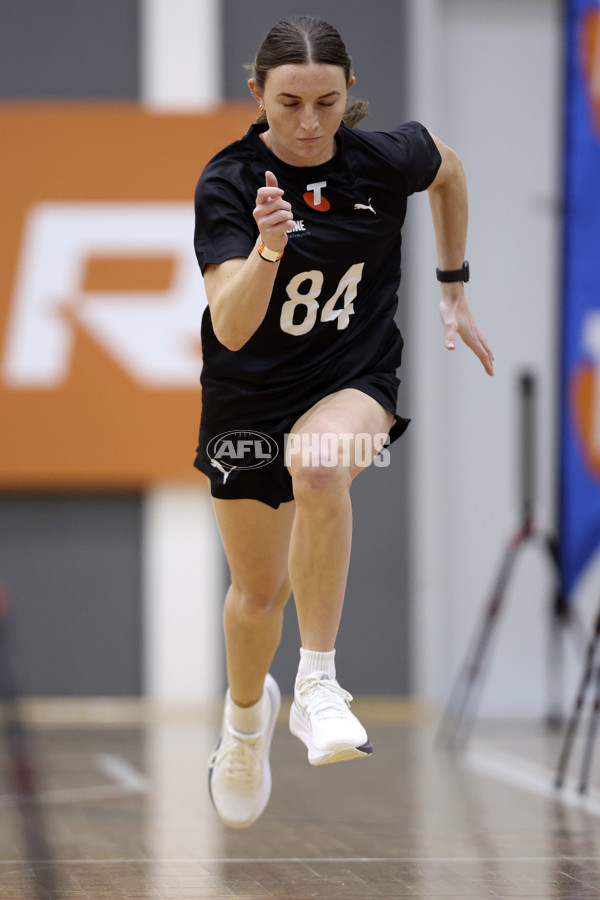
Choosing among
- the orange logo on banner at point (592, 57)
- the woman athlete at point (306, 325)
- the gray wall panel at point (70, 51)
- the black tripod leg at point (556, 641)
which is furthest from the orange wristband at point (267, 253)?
the gray wall panel at point (70, 51)

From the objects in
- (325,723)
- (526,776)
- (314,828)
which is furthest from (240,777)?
(526,776)

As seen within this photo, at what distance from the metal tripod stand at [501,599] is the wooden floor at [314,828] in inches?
8.3

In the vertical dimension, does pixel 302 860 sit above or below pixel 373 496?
above

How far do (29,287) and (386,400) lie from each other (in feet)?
13.5

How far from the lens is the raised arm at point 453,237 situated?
115 inches

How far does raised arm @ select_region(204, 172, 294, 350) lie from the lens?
2307 mm

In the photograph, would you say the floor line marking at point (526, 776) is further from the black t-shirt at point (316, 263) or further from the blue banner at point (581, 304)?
the black t-shirt at point (316, 263)

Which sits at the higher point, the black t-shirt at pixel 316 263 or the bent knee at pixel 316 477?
the black t-shirt at pixel 316 263

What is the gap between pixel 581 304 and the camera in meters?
6.16

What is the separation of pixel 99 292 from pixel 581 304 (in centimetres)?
244

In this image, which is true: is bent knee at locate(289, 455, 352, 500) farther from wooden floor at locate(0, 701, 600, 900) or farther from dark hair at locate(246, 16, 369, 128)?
wooden floor at locate(0, 701, 600, 900)

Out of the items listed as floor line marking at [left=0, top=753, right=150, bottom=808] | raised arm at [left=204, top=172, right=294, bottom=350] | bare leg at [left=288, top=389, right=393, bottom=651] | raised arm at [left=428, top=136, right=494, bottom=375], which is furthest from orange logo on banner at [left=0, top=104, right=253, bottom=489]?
raised arm at [left=204, top=172, right=294, bottom=350]

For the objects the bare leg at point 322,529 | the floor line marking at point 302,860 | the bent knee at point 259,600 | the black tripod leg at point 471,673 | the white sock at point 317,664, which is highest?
the bare leg at point 322,529

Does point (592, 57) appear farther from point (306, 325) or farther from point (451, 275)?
point (306, 325)
